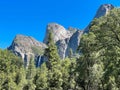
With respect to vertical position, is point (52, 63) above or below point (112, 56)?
above

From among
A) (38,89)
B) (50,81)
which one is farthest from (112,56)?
(38,89)

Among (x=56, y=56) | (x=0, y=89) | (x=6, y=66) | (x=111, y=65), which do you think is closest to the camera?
(x=111, y=65)

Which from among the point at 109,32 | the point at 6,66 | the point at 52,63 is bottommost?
the point at 109,32

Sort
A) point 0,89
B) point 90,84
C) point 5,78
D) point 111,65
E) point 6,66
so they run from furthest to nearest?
point 6,66
point 5,78
point 0,89
point 90,84
point 111,65

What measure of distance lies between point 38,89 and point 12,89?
18.5ft

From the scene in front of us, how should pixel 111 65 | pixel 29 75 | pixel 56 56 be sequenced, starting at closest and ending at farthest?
pixel 111 65 < pixel 56 56 < pixel 29 75

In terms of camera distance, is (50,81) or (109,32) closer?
(109,32)

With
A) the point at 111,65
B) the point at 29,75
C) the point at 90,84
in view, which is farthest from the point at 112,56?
the point at 29,75

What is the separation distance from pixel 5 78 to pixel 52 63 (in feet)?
35.8

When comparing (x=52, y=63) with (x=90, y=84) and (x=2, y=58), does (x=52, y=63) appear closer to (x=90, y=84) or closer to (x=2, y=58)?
(x=90, y=84)

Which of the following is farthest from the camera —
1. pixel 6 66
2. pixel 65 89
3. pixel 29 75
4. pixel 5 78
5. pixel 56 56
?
pixel 29 75

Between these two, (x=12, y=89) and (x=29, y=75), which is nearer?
(x=12, y=89)

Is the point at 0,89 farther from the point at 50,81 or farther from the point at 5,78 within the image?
the point at 50,81

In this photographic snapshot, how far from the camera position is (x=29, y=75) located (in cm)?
13225
